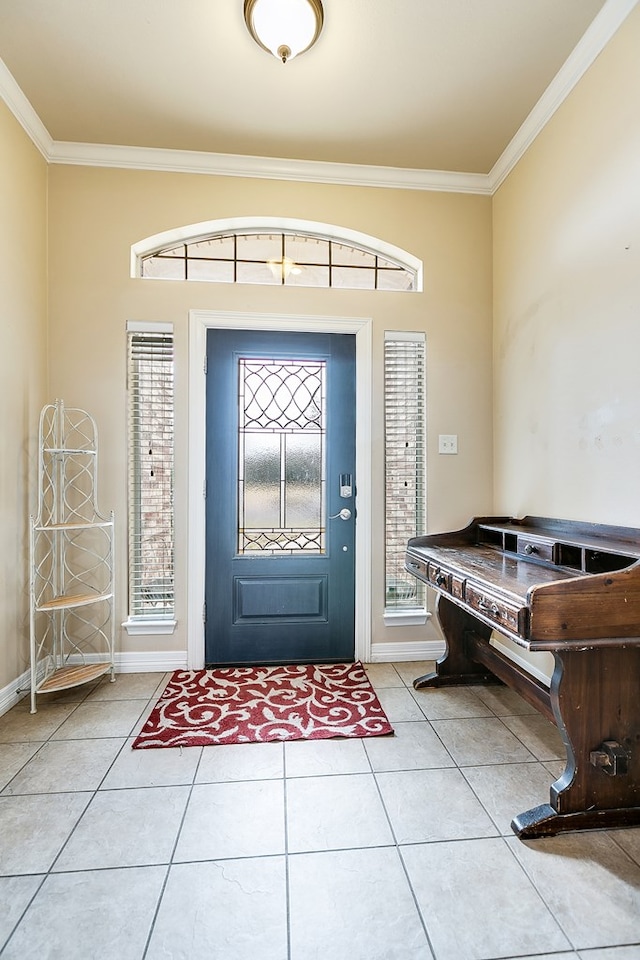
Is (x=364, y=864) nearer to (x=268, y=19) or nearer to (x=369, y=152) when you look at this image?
(x=268, y=19)

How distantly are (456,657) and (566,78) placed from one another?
Answer: 9.42 feet

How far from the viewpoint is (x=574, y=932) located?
3.92 ft

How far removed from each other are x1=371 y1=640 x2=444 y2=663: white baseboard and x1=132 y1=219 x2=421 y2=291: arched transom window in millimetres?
2249

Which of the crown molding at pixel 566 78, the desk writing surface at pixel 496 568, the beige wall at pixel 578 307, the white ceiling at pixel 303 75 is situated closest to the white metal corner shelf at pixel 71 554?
the white ceiling at pixel 303 75

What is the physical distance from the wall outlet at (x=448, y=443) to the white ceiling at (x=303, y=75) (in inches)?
64.3

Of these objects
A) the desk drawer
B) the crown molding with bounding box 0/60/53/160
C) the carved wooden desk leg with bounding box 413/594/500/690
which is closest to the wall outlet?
the carved wooden desk leg with bounding box 413/594/500/690

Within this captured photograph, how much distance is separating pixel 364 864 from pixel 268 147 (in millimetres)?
3328

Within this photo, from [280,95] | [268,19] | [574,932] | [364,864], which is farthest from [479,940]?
[280,95]

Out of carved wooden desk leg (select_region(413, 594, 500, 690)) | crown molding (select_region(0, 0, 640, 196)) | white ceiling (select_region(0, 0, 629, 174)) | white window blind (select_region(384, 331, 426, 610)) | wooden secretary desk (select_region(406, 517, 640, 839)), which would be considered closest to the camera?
wooden secretary desk (select_region(406, 517, 640, 839))

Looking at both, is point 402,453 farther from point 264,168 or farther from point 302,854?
point 302,854

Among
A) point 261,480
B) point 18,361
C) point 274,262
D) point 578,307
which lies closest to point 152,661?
point 261,480

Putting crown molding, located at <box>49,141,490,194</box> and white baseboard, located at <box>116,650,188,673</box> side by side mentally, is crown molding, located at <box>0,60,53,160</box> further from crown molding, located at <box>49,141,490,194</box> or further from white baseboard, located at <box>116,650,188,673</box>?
white baseboard, located at <box>116,650,188,673</box>

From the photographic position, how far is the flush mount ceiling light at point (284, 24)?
1838mm

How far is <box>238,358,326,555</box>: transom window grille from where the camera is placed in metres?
2.88
